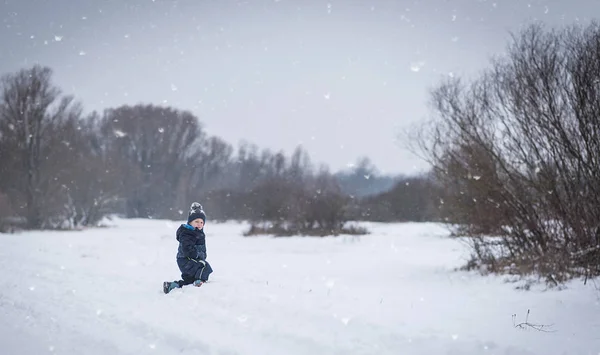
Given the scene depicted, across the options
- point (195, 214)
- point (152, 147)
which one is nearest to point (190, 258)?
point (195, 214)

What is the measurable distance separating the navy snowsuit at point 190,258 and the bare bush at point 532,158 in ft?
19.1

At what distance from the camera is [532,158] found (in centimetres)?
826

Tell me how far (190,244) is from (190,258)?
23cm

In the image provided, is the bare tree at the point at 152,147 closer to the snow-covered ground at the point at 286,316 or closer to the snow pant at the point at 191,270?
the snow-covered ground at the point at 286,316

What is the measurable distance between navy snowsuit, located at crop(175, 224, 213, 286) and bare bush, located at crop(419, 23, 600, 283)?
19.1ft

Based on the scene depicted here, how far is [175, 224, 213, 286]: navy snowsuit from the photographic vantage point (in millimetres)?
6832

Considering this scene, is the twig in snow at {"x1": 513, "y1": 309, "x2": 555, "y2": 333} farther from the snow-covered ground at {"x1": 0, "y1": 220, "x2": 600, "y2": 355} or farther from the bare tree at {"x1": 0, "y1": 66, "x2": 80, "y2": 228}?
the bare tree at {"x1": 0, "y1": 66, "x2": 80, "y2": 228}

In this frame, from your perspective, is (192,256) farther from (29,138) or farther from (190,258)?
(29,138)

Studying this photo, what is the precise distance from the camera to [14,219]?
84.0 feet

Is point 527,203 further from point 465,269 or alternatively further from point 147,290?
point 147,290

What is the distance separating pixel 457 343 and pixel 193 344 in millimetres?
2642

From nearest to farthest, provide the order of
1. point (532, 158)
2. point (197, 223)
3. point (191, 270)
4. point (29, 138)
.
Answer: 1. point (191, 270)
2. point (197, 223)
3. point (532, 158)
4. point (29, 138)

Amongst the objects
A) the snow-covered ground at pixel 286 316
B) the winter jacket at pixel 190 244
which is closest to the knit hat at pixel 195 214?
the winter jacket at pixel 190 244

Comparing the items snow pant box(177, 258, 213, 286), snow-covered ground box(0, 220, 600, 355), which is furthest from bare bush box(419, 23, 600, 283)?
snow pant box(177, 258, 213, 286)
